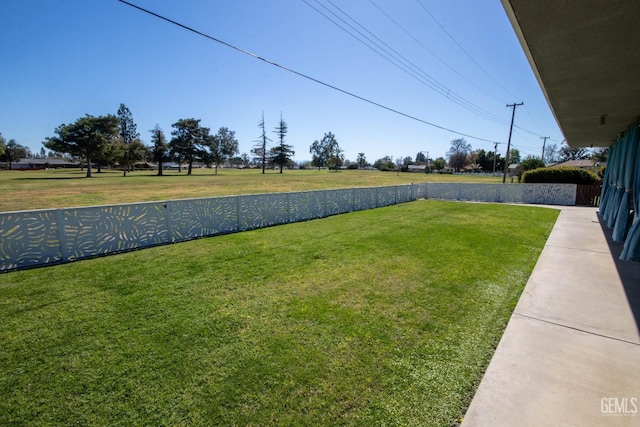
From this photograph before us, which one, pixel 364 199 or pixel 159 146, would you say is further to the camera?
pixel 159 146

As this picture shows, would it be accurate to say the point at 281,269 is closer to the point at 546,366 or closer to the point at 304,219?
the point at 546,366

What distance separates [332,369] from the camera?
7.88ft

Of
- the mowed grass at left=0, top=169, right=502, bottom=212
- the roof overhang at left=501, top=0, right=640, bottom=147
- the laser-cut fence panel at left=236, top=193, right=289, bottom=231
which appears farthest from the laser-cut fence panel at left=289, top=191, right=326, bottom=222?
the mowed grass at left=0, top=169, right=502, bottom=212

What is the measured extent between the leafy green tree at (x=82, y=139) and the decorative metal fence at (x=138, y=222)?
3608cm

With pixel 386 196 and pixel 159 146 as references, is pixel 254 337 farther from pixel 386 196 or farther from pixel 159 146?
pixel 159 146

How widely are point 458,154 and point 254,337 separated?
98510 mm

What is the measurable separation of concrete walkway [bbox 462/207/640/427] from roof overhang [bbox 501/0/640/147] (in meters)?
3.09

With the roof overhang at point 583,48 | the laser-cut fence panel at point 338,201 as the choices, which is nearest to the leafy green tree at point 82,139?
the laser-cut fence panel at point 338,201

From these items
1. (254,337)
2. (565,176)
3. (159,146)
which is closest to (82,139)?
(159,146)

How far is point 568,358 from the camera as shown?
254 centimetres

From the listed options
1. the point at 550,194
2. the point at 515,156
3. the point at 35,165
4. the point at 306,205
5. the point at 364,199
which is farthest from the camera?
the point at 515,156

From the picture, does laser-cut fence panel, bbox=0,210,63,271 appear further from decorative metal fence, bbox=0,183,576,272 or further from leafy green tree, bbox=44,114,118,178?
leafy green tree, bbox=44,114,118,178

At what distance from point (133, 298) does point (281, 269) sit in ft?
7.08

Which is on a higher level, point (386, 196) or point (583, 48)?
point (583, 48)
